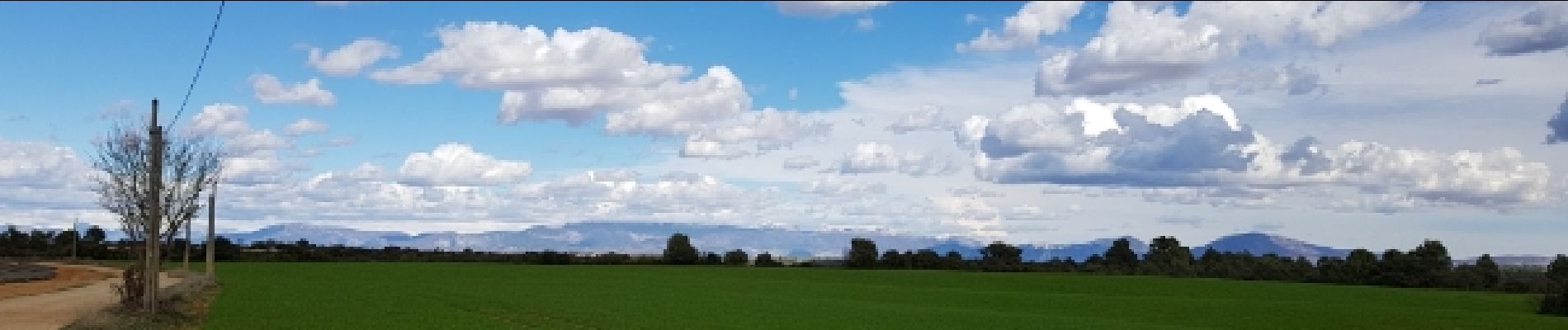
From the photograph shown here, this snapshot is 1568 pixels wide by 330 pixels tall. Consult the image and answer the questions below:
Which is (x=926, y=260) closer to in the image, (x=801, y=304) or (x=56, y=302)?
(x=801, y=304)

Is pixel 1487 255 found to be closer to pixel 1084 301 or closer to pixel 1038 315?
pixel 1084 301

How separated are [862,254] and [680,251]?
19.1m

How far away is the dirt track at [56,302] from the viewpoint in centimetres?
3800

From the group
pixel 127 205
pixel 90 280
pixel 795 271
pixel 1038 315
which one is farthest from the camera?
pixel 795 271

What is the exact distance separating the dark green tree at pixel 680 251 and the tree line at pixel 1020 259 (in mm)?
87

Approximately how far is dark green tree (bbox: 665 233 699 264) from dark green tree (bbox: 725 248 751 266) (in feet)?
11.3

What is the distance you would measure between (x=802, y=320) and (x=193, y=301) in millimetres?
24074

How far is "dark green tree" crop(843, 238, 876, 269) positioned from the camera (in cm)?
13338

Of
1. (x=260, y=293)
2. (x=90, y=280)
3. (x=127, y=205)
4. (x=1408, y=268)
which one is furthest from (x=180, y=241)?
(x=1408, y=268)

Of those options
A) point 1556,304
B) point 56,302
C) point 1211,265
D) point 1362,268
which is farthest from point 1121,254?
point 56,302

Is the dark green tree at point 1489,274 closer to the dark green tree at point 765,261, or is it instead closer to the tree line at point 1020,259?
the tree line at point 1020,259

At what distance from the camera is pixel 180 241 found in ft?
406

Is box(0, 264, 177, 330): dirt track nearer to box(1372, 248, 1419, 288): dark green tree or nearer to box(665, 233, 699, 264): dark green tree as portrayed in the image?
box(665, 233, 699, 264): dark green tree

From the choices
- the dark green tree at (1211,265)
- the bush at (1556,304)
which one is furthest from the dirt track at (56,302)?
the dark green tree at (1211,265)
